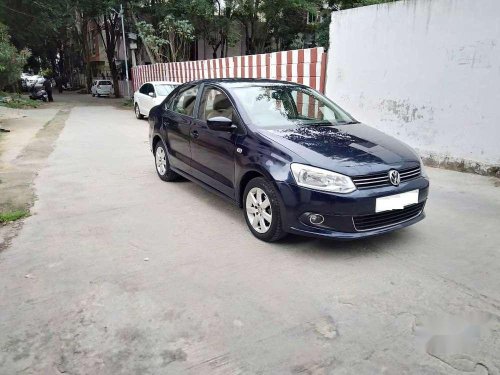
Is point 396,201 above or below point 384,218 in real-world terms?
above

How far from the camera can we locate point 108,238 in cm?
426

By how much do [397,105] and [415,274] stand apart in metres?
5.10

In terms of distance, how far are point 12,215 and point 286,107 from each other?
11.3 ft

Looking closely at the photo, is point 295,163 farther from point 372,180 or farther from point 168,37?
point 168,37

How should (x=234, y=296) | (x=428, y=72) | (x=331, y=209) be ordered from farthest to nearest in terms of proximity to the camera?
(x=428, y=72) < (x=331, y=209) < (x=234, y=296)

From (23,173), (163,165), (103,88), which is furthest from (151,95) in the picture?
(103,88)

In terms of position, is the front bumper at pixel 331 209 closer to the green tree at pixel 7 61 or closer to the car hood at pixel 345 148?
the car hood at pixel 345 148

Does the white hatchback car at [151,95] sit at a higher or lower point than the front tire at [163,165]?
higher

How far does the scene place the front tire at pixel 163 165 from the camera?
621 centimetres

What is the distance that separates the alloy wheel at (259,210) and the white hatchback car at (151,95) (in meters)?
11.0

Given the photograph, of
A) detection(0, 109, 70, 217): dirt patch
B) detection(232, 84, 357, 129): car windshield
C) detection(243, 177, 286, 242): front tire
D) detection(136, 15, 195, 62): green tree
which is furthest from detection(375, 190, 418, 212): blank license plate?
detection(136, 15, 195, 62): green tree

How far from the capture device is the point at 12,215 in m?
4.84

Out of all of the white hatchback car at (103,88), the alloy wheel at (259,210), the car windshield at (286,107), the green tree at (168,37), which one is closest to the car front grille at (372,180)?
the alloy wheel at (259,210)

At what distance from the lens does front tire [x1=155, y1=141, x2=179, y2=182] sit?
621cm
